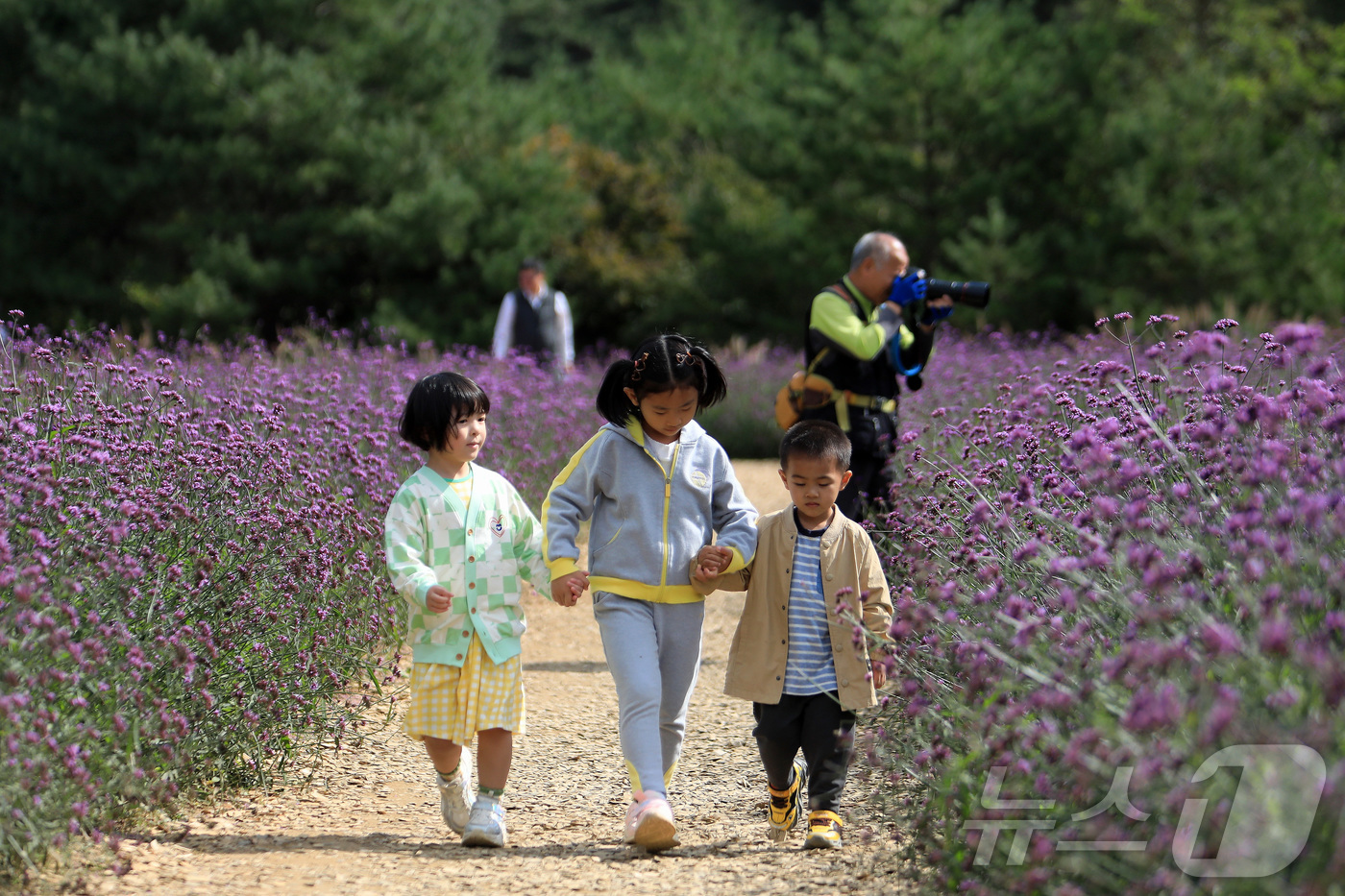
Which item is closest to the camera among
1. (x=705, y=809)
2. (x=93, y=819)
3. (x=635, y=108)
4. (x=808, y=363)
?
(x=93, y=819)

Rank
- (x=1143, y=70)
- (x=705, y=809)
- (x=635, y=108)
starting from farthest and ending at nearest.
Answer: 1. (x=635, y=108)
2. (x=1143, y=70)
3. (x=705, y=809)

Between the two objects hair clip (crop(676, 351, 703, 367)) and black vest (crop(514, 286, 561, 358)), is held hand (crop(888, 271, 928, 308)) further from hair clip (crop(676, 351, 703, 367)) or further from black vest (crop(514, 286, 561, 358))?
black vest (crop(514, 286, 561, 358))

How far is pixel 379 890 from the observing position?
10.5 ft

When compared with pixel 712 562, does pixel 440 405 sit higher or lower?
higher

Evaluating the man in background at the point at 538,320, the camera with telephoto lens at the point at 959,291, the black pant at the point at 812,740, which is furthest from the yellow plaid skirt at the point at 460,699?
the man in background at the point at 538,320

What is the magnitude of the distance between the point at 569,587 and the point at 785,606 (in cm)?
62

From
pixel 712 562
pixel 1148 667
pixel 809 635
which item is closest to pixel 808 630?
pixel 809 635

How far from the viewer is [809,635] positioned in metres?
3.61

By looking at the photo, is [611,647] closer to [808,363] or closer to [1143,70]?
[808,363]

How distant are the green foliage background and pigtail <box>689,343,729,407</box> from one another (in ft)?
49.1

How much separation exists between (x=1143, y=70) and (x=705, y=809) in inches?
779

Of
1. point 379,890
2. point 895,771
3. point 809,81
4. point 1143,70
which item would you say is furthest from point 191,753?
point 1143,70

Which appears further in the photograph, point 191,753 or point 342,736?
point 342,736

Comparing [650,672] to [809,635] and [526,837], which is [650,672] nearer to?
[809,635]
